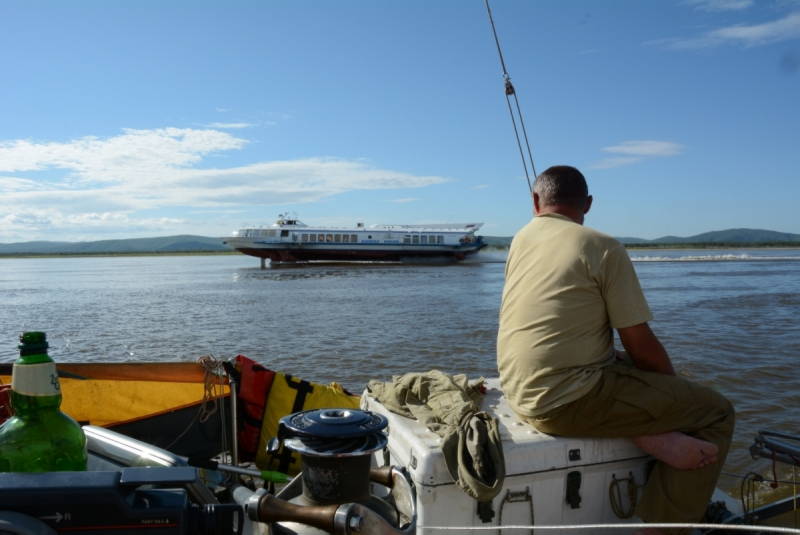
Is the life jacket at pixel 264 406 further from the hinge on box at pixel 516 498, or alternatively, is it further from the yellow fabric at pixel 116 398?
the hinge on box at pixel 516 498

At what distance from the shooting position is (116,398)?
15.6 ft

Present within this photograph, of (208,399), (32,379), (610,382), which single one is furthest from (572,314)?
(208,399)

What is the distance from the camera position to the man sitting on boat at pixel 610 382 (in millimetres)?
2531

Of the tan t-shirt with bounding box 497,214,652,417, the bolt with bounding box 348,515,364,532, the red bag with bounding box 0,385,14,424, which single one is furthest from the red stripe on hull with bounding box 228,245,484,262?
the bolt with bounding box 348,515,364,532

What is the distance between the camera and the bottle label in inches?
71.0

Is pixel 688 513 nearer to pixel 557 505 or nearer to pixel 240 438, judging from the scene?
pixel 557 505

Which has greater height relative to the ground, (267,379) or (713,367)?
(267,379)

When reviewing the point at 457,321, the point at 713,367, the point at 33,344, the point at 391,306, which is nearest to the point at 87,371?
the point at 33,344

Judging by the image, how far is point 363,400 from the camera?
349 cm

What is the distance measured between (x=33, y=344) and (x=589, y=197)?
240 centimetres

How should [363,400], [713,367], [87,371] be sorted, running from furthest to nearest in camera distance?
1. [713,367]
2. [87,371]
3. [363,400]

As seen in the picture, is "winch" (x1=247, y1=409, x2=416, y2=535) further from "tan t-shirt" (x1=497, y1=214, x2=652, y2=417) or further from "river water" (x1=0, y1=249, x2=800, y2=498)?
"river water" (x1=0, y1=249, x2=800, y2=498)

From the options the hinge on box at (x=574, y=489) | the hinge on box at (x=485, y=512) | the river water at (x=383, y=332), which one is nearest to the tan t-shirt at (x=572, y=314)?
the hinge on box at (x=574, y=489)

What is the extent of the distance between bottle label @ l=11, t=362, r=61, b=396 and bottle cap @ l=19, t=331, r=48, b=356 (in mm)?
49
